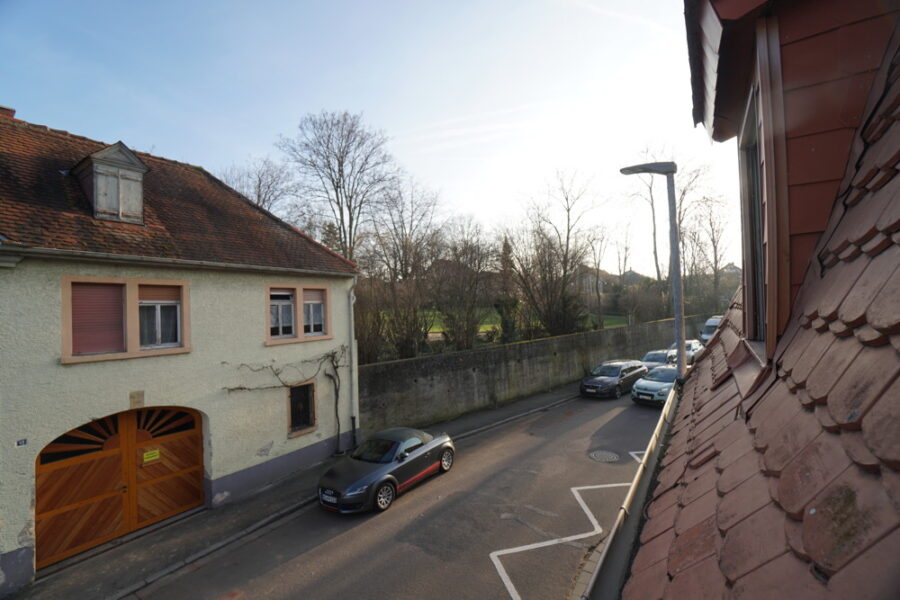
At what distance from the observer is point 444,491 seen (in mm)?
11578

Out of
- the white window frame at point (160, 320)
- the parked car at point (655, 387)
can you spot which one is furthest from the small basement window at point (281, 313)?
the parked car at point (655, 387)

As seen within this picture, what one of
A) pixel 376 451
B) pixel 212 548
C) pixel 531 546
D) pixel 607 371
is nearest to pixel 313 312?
pixel 376 451

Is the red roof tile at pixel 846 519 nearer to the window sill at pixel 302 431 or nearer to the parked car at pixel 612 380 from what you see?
the window sill at pixel 302 431

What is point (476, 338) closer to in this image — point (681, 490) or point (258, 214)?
point (258, 214)

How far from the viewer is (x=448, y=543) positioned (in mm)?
9039

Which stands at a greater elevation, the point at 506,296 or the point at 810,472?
the point at 506,296

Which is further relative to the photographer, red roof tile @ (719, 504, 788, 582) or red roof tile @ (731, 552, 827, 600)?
A: red roof tile @ (719, 504, 788, 582)

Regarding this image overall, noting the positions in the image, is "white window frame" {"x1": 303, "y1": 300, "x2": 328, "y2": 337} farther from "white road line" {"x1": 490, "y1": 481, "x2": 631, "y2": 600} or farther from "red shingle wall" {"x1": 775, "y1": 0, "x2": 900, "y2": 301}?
"red shingle wall" {"x1": 775, "y1": 0, "x2": 900, "y2": 301}

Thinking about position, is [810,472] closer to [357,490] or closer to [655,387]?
[357,490]

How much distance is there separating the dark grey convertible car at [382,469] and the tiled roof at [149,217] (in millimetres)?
5781

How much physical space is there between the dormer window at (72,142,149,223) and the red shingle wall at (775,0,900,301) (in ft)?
41.6

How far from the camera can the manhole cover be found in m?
13.4

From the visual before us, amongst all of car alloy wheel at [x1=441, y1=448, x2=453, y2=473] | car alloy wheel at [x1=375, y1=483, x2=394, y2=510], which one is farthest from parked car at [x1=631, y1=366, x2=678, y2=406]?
car alloy wheel at [x1=375, y1=483, x2=394, y2=510]

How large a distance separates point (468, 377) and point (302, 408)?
8013 millimetres
